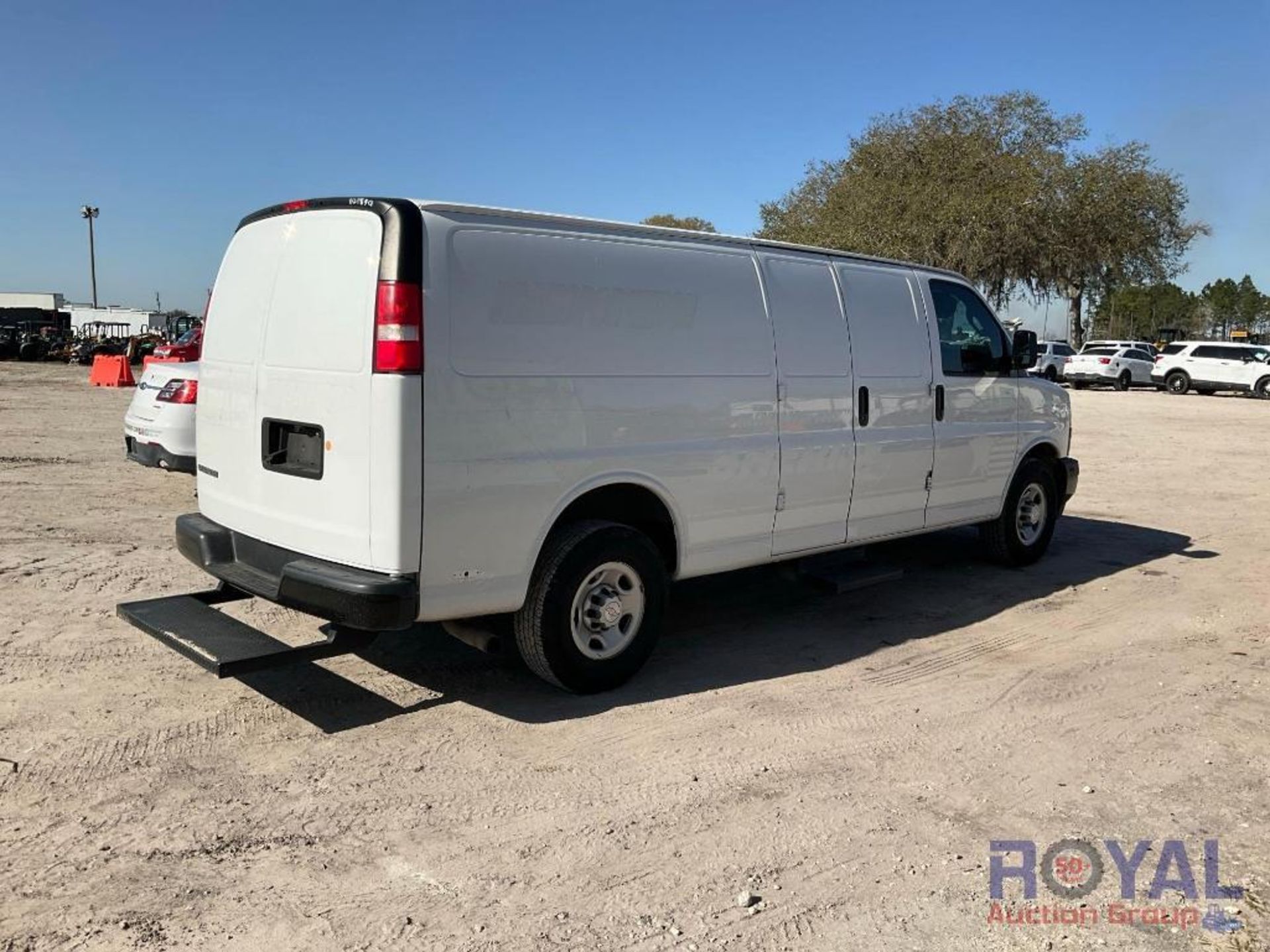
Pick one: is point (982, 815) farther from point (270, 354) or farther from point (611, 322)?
point (270, 354)

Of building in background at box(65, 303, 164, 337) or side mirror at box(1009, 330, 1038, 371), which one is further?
building in background at box(65, 303, 164, 337)

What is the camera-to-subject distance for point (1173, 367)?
35812 mm

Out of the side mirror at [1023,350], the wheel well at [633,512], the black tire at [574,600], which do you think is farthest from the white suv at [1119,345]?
the black tire at [574,600]

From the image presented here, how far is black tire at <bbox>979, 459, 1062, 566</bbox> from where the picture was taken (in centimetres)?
804

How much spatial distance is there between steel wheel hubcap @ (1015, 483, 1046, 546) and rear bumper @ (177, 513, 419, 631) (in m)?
5.56

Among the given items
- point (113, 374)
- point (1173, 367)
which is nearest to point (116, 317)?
point (113, 374)

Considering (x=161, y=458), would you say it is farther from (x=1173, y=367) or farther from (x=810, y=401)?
(x=1173, y=367)

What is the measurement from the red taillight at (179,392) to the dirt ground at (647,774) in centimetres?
210

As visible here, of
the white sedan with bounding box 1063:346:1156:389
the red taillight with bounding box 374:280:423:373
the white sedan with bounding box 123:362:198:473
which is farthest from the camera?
the white sedan with bounding box 1063:346:1156:389

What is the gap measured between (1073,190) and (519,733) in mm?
43163

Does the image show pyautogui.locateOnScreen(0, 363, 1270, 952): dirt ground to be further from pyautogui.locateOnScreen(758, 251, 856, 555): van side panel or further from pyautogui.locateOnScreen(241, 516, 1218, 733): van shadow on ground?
pyautogui.locateOnScreen(758, 251, 856, 555): van side panel

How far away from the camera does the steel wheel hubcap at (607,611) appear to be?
16.4ft

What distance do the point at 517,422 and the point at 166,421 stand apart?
19.0 feet

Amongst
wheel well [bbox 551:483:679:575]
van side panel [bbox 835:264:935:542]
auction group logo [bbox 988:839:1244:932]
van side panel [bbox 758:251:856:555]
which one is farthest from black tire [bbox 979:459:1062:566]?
auction group logo [bbox 988:839:1244:932]
